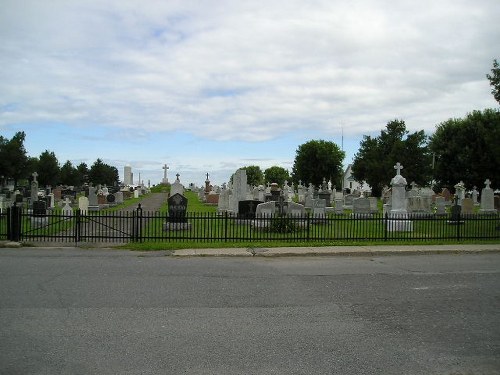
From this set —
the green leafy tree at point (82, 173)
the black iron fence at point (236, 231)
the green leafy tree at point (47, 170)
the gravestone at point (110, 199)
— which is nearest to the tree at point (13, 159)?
the green leafy tree at point (47, 170)

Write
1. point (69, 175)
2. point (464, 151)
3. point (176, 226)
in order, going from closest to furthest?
point (176, 226) < point (464, 151) < point (69, 175)

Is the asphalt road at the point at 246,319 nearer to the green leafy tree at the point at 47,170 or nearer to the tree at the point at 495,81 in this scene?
the tree at the point at 495,81

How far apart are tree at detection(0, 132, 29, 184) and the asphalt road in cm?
4745

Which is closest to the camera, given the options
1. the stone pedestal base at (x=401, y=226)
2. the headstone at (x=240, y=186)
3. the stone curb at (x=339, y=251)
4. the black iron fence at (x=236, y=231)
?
the stone curb at (x=339, y=251)

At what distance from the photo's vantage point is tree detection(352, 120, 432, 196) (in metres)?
52.8

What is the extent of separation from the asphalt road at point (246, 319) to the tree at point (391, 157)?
1730 inches

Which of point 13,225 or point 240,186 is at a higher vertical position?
point 240,186

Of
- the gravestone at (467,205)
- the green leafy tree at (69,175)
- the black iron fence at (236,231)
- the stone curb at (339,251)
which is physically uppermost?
the green leafy tree at (69,175)

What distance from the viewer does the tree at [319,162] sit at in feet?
274

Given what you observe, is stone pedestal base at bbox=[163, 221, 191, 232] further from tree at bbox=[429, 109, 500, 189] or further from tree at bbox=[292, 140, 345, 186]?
tree at bbox=[292, 140, 345, 186]

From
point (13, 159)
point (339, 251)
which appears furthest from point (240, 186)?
point (13, 159)

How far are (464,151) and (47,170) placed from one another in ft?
161

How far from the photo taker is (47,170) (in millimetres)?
58094

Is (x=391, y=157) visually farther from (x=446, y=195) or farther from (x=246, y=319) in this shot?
(x=246, y=319)
